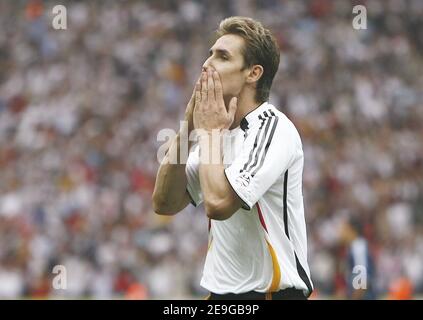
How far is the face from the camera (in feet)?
15.9

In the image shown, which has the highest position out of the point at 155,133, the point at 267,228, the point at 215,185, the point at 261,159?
the point at 155,133

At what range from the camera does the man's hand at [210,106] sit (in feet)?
15.4

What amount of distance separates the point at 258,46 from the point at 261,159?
61 centimetres

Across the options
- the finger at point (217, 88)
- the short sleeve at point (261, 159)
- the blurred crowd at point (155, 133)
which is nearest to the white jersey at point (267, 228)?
the short sleeve at point (261, 159)

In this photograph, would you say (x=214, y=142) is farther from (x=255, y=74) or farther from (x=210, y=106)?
(x=255, y=74)

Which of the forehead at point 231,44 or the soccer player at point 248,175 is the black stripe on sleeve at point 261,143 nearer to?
the soccer player at point 248,175

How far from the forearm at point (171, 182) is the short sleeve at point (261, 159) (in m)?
0.40

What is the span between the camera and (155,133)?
15461mm

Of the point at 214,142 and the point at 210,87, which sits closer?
the point at 214,142

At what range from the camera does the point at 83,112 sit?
1609cm

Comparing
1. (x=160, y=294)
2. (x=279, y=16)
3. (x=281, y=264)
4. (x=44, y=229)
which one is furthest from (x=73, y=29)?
(x=281, y=264)

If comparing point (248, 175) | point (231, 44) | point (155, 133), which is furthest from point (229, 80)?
point (155, 133)

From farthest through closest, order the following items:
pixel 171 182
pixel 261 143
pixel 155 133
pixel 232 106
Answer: pixel 155 133 → pixel 171 182 → pixel 232 106 → pixel 261 143

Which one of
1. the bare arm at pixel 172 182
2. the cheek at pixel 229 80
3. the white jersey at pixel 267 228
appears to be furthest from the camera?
the bare arm at pixel 172 182
